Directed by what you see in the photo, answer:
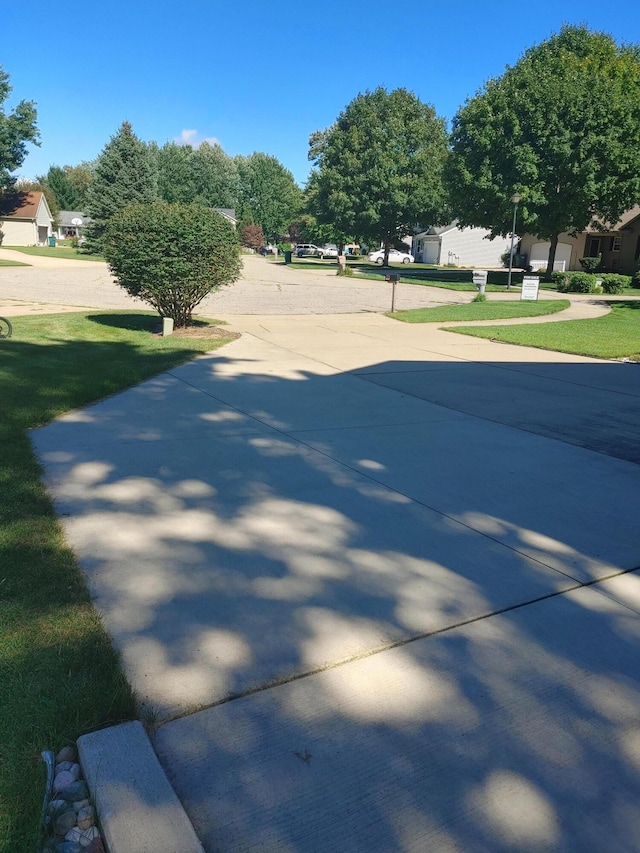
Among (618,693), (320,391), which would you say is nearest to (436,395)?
(320,391)

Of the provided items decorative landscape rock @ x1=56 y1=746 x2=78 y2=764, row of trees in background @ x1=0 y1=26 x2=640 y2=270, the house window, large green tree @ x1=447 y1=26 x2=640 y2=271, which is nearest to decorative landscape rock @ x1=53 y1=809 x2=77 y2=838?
decorative landscape rock @ x1=56 y1=746 x2=78 y2=764

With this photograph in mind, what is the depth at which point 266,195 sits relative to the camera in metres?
88.7

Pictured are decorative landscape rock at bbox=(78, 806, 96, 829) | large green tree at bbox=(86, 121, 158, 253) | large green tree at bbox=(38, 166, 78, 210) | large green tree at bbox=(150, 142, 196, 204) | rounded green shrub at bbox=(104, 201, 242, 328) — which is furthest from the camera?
large green tree at bbox=(38, 166, 78, 210)

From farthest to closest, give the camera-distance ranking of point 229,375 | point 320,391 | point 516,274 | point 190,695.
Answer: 1. point 516,274
2. point 229,375
3. point 320,391
4. point 190,695

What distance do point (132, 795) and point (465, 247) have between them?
6516 cm

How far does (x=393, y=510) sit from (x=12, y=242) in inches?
3210

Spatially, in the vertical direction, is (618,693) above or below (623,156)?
below

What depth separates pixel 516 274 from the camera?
41.2m

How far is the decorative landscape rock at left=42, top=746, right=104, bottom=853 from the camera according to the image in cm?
191

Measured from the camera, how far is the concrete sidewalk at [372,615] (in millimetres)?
2100

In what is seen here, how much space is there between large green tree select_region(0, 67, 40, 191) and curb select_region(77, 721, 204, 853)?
54005 millimetres

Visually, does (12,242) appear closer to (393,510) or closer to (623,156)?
(623,156)

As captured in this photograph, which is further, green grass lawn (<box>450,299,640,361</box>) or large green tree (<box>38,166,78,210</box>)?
large green tree (<box>38,166,78,210</box>)

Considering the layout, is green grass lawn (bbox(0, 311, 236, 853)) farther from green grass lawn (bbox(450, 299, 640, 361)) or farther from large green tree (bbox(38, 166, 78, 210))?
large green tree (bbox(38, 166, 78, 210))
